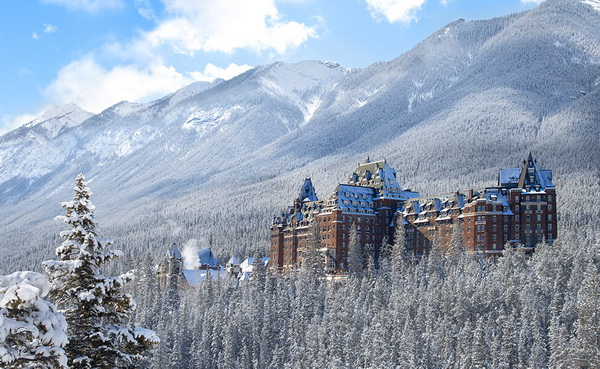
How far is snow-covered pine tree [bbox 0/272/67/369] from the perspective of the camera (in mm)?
15250

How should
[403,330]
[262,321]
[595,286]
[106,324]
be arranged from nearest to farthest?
[106,324]
[595,286]
[403,330]
[262,321]

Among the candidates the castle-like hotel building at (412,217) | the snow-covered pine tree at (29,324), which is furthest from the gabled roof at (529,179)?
the snow-covered pine tree at (29,324)

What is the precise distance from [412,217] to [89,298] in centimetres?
12258

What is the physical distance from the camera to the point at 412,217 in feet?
462

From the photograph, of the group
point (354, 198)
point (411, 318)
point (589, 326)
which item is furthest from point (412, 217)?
point (589, 326)

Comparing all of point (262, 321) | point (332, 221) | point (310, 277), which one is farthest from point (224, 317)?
point (332, 221)

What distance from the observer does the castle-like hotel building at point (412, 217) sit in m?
126

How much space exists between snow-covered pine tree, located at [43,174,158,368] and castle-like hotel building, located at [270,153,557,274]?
10733cm

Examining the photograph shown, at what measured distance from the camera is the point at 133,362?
22.2 meters

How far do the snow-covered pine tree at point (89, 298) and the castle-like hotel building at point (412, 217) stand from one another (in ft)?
352

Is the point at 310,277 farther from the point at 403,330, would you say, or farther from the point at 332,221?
the point at 403,330

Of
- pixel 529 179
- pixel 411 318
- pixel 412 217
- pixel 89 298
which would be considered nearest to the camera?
pixel 89 298

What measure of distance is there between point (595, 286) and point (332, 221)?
62450 millimetres

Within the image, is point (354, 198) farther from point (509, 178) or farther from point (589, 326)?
point (589, 326)
